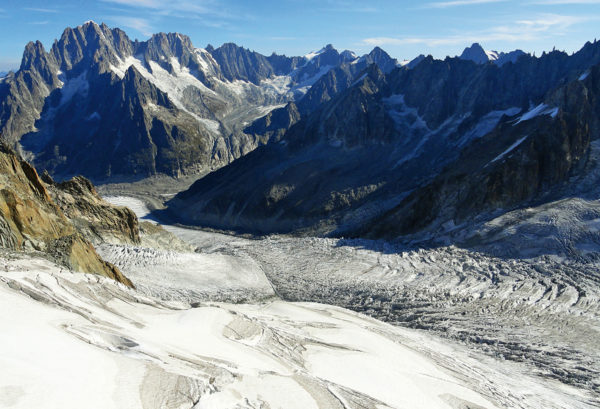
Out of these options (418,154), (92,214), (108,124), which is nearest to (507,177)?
(418,154)

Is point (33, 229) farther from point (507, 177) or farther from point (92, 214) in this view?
point (507, 177)

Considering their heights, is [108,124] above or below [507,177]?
above

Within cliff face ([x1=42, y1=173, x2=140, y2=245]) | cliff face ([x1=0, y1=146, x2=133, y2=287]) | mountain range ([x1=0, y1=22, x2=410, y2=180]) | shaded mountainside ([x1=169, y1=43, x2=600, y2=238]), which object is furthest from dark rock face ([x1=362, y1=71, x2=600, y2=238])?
mountain range ([x1=0, y1=22, x2=410, y2=180])

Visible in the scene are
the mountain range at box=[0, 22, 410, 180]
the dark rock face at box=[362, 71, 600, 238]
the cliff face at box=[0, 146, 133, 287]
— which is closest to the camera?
the cliff face at box=[0, 146, 133, 287]

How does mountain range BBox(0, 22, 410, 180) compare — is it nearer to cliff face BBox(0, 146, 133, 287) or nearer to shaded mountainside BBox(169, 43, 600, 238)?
shaded mountainside BBox(169, 43, 600, 238)

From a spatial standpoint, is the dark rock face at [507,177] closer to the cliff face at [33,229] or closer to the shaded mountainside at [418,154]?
the shaded mountainside at [418,154]

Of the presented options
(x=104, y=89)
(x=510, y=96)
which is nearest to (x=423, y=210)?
(x=510, y=96)
